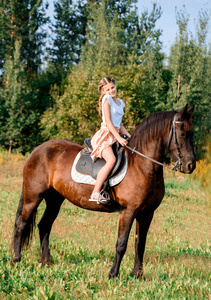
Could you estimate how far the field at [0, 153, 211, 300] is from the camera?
12.7ft

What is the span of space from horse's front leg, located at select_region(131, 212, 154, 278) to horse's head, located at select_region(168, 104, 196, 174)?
3.23 ft

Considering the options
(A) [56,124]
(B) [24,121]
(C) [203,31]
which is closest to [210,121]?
(C) [203,31]

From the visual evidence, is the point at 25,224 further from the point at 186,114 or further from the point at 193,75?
the point at 193,75

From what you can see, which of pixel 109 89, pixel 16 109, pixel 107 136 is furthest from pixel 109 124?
pixel 16 109

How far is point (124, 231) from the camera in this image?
411 centimetres

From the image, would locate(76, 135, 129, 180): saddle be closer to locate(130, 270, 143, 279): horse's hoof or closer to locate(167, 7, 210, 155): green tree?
locate(130, 270, 143, 279): horse's hoof

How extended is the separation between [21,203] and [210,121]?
1754 centimetres

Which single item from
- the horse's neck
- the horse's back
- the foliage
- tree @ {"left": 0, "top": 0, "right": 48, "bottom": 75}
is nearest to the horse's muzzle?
the horse's neck

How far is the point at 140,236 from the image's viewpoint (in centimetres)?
447

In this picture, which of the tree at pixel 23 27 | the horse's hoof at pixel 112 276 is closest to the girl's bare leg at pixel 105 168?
the horse's hoof at pixel 112 276

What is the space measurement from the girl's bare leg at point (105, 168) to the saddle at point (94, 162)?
75 millimetres

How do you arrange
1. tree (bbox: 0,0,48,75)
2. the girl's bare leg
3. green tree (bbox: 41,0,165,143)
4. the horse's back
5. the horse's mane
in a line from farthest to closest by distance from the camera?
tree (bbox: 0,0,48,75) → green tree (bbox: 41,0,165,143) → the horse's back → the girl's bare leg → the horse's mane

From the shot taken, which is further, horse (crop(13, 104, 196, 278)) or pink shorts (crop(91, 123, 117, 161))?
pink shorts (crop(91, 123, 117, 161))

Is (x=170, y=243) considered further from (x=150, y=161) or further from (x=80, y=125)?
(x=80, y=125)
